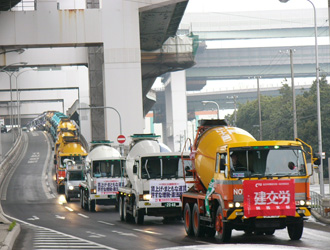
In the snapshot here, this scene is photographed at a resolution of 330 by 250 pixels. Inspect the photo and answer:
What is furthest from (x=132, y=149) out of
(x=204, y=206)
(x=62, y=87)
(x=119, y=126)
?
(x=62, y=87)

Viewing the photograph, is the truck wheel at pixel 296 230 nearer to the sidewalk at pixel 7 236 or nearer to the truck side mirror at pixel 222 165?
the truck side mirror at pixel 222 165

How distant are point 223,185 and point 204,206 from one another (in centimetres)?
188

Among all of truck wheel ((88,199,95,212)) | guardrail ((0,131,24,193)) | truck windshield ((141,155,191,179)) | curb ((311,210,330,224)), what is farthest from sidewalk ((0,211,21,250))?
guardrail ((0,131,24,193))

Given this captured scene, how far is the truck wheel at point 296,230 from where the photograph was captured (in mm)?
19188

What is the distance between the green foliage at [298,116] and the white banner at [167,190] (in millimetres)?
57909

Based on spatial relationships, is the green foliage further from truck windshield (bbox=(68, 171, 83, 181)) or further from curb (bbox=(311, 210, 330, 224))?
curb (bbox=(311, 210, 330, 224))

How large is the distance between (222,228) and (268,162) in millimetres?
2059

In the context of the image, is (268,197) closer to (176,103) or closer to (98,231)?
(98,231)

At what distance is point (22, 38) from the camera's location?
171 feet

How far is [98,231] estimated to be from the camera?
25.5 m

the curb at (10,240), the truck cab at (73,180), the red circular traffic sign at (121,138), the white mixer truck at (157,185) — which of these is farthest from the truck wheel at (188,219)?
the truck cab at (73,180)

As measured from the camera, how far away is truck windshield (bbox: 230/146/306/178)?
18.3 metres


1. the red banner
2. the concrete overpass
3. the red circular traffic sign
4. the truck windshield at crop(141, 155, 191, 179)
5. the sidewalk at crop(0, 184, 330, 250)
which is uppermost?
the concrete overpass

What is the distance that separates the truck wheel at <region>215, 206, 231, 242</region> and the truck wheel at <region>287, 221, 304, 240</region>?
5.88 ft
